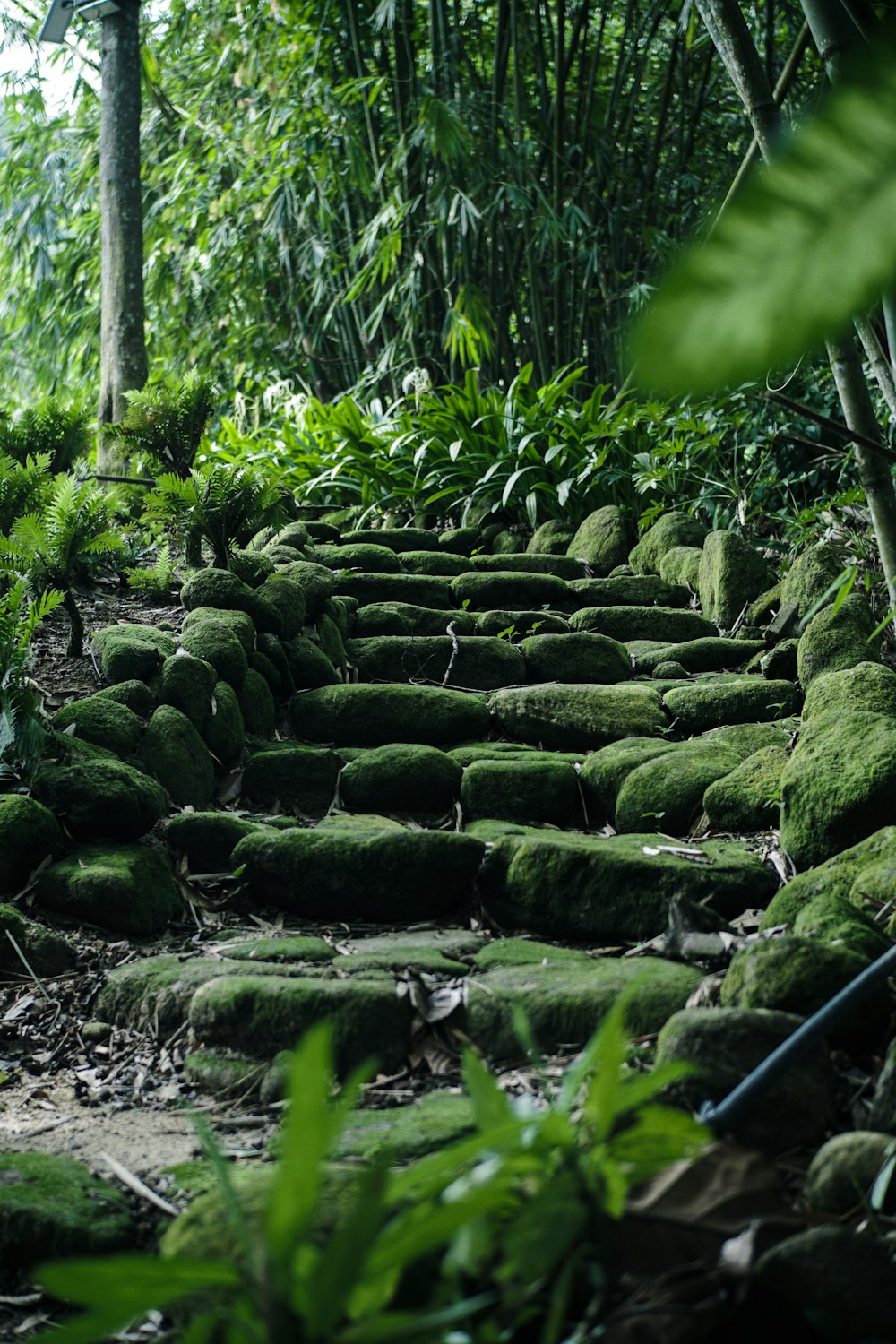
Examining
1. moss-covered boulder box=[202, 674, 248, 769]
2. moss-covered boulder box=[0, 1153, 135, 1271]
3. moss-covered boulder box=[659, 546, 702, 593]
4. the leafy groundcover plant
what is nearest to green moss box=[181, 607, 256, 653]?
moss-covered boulder box=[202, 674, 248, 769]

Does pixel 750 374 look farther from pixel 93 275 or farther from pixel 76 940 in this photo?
pixel 93 275

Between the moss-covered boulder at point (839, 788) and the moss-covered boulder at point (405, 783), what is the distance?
31.8 inches

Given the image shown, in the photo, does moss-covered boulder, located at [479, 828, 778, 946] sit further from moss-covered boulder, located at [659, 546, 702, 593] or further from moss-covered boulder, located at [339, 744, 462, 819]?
moss-covered boulder, located at [659, 546, 702, 593]

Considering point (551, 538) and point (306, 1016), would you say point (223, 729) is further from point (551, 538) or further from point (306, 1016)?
point (551, 538)

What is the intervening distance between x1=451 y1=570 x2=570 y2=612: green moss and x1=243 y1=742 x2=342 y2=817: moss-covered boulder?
1.46 m

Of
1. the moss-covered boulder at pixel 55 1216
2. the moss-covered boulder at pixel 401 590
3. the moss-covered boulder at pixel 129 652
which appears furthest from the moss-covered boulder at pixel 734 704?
the moss-covered boulder at pixel 55 1216

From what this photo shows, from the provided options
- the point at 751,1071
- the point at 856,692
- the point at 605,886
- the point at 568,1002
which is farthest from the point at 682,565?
the point at 751,1071

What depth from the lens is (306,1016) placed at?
1562 millimetres

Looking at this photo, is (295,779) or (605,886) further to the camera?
(295,779)

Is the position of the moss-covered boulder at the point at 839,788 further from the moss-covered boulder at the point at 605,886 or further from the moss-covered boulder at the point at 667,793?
the moss-covered boulder at the point at 667,793

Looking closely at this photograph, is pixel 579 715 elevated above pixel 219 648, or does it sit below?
below

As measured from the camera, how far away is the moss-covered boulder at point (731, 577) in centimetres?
387

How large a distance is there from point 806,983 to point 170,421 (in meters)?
3.69

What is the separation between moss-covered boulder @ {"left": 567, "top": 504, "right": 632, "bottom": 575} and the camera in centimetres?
459
